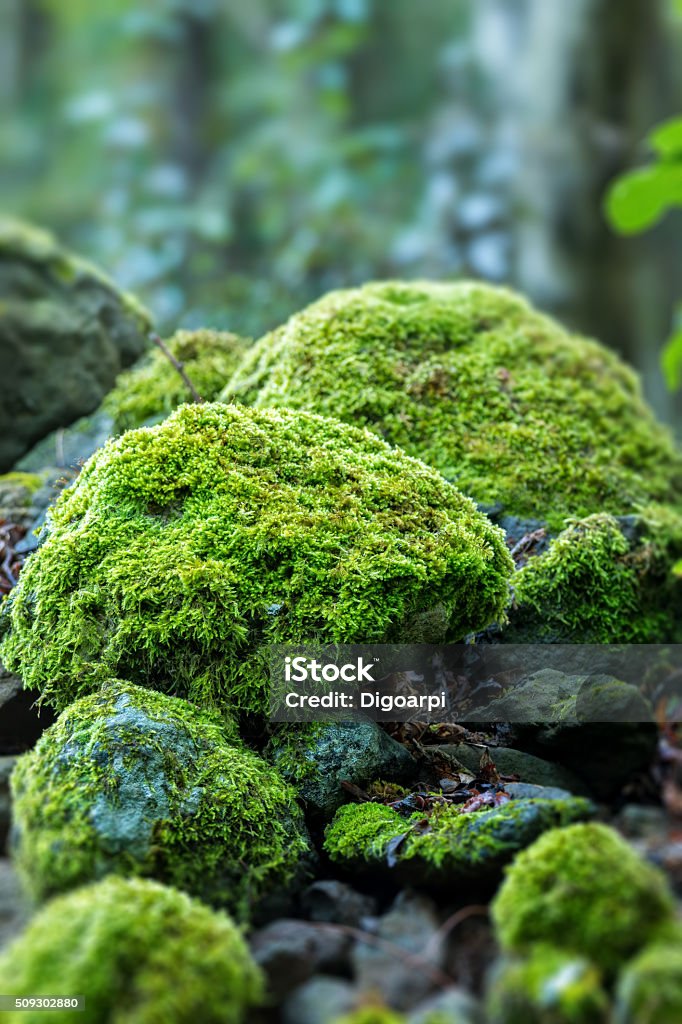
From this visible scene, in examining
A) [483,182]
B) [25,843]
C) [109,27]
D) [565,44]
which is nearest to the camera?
[25,843]

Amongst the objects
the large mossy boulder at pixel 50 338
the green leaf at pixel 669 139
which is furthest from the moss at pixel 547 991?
the large mossy boulder at pixel 50 338

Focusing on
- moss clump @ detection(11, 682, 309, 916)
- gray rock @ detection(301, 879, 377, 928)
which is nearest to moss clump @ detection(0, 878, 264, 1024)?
moss clump @ detection(11, 682, 309, 916)

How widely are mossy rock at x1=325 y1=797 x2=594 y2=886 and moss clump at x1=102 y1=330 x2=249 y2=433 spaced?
1.67 metres

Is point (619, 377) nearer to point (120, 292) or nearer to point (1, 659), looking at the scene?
point (120, 292)

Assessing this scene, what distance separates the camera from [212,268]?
686 cm

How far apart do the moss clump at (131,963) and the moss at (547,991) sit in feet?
1.27

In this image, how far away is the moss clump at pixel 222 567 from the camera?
6.18 feet

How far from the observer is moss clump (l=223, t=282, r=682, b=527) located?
2656 millimetres

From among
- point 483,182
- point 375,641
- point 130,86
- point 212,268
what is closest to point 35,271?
point 375,641

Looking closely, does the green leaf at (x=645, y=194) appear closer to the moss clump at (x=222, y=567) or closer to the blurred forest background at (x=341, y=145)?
the moss clump at (x=222, y=567)

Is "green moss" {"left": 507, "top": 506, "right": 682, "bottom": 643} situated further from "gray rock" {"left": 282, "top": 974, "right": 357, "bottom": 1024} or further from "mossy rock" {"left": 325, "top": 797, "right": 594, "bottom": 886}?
"gray rock" {"left": 282, "top": 974, "right": 357, "bottom": 1024}

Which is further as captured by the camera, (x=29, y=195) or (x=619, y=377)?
(x=29, y=195)

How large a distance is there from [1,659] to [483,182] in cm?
565

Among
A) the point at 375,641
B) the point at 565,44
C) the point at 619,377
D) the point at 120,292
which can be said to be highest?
the point at 565,44
